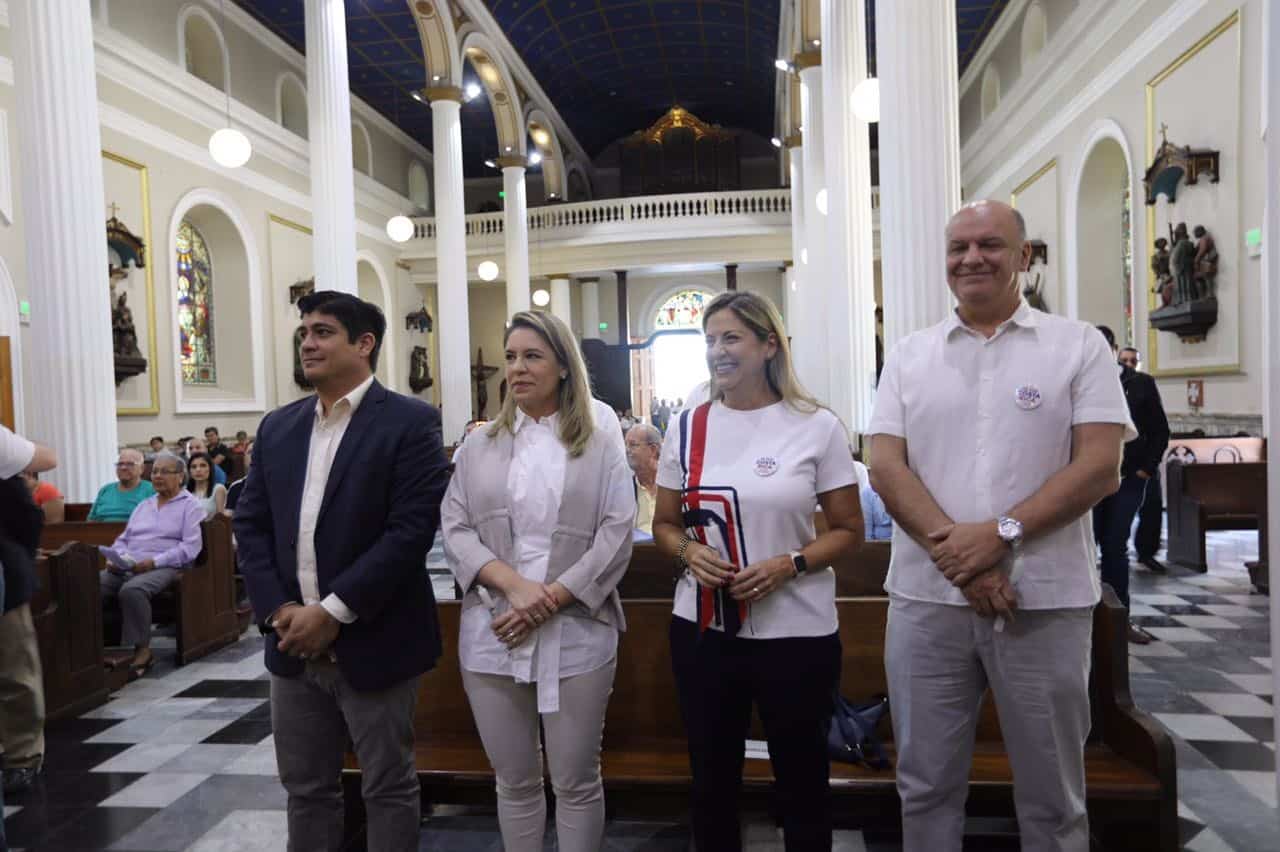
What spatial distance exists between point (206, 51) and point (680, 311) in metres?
12.9

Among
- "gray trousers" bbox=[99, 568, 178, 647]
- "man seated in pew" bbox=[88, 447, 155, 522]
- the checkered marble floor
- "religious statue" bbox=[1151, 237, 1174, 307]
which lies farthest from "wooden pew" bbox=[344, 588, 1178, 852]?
"religious statue" bbox=[1151, 237, 1174, 307]

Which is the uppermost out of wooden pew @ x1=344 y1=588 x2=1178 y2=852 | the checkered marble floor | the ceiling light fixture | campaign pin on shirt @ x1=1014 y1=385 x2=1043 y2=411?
the ceiling light fixture

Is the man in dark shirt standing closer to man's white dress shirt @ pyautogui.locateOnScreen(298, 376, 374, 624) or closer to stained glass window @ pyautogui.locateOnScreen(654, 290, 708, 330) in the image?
man's white dress shirt @ pyautogui.locateOnScreen(298, 376, 374, 624)

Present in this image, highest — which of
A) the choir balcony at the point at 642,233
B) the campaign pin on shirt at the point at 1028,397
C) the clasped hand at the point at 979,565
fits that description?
the choir balcony at the point at 642,233

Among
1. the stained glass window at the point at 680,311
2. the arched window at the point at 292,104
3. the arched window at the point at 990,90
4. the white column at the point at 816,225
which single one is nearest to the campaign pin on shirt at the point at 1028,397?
the white column at the point at 816,225

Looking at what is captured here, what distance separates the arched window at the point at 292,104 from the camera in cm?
1435

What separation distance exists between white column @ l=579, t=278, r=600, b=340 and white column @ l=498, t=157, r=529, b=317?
4.95 meters

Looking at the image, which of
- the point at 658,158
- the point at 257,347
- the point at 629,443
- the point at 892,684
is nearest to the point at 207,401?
the point at 257,347

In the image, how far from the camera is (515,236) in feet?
52.0

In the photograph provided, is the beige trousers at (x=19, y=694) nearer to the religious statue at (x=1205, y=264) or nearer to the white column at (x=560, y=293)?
the religious statue at (x=1205, y=264)

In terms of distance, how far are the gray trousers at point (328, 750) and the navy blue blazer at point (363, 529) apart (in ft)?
0.17

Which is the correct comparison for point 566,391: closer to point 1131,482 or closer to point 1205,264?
point 1131,482

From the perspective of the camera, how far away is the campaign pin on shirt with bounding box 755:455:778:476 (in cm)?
193

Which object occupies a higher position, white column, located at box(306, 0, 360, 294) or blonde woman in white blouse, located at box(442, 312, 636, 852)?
white column, located at box(306, 0, 360, 294)
